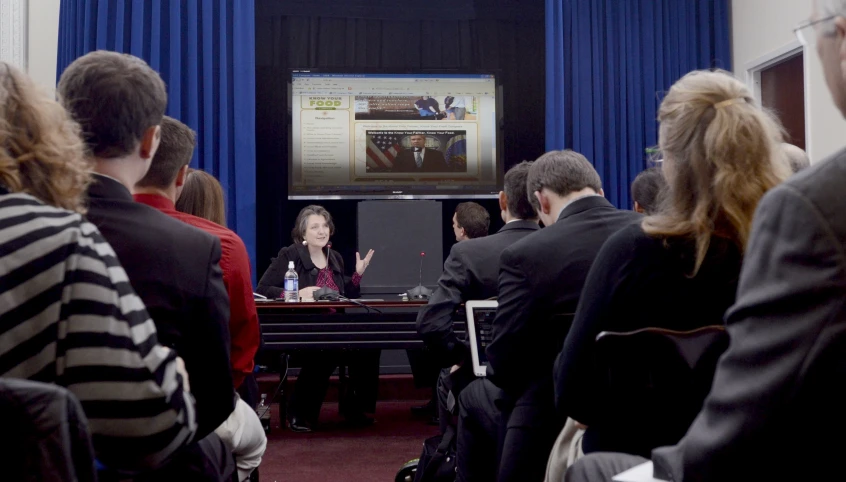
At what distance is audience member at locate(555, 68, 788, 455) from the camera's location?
4.47 ft

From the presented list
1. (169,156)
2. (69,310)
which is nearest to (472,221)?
(169,156)

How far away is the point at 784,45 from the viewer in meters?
5.16

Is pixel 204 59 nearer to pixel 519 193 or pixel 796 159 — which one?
pixel 519 193

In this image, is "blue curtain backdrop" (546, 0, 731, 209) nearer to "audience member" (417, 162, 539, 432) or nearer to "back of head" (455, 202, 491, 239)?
"back of head" (455, 202, 491, 239)

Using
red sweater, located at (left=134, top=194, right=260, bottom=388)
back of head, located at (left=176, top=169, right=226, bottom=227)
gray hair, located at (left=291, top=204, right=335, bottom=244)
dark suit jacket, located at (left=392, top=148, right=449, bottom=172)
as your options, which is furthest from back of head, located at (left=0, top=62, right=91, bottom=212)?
dark suit jacket, located at (left=392, top=148, right=449, bottom=172)

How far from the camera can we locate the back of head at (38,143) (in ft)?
3.57

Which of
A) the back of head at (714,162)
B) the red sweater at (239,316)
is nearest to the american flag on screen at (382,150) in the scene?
the red sweater at (239,316)

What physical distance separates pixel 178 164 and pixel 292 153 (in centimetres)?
425

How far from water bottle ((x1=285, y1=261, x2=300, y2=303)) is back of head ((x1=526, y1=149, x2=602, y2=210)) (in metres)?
2.36

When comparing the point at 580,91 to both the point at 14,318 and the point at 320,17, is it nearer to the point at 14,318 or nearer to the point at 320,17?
the point at 320,17

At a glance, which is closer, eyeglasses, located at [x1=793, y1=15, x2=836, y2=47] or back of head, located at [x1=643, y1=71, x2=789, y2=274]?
eyeglasses, located at [x1=793, y1=15, x2=836, y2=47]

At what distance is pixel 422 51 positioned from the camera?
21.2 feet

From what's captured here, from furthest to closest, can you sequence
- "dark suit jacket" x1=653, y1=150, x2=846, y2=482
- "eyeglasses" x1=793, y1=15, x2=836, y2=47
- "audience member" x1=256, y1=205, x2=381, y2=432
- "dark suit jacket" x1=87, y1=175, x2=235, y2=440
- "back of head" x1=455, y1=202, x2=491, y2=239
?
"audience member" x1=256, y1=205, x2=381, y2=432, "back of head" x1=455, y1=202, x2=491, y2=239, "dark suit jacket" x1=87, y1=175, x2=235, y2=440, "eyeglasses" x1=793, y1=15, x2=836, y2=47, "dark suit jacket" x1=653, y1=150, x2=846, y2=482

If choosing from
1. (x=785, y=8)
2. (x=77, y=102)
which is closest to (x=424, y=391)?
(x=785, y=8)
